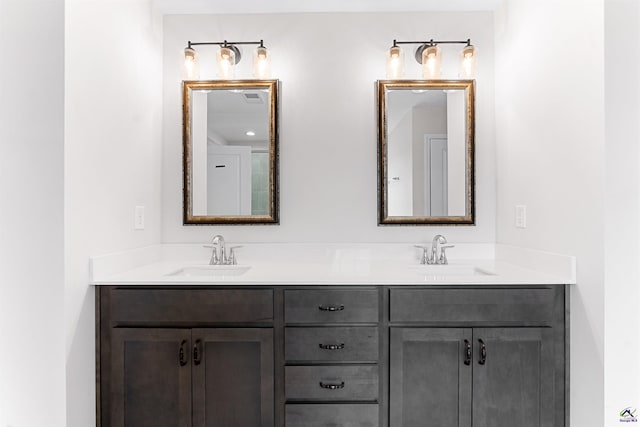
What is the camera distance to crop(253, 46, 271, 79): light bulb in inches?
83.4

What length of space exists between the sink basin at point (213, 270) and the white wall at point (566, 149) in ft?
4.92

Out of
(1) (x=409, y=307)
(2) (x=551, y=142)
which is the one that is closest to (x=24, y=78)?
(1) (x=409, y=307)

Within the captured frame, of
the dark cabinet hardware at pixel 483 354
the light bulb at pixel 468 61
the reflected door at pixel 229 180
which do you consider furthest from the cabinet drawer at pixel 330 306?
the light bulb at pixel 468 61

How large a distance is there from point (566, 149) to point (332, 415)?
1.51 metres

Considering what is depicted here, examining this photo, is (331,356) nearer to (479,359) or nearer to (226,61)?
(479,359)

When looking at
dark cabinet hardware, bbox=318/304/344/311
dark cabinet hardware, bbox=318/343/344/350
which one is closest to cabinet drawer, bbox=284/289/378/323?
dark cabinet hardware, bbox=318/304/344/311

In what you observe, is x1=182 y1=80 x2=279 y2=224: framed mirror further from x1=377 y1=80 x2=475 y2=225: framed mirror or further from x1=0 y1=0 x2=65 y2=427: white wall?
x1=0 y1=0 x2=65 y2=427: white wall

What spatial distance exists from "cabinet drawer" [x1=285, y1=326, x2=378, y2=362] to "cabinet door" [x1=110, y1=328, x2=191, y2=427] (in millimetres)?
459

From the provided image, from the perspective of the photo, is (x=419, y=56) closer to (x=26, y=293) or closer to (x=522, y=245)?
(x=522, y=245)

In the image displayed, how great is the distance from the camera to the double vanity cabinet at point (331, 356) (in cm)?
159

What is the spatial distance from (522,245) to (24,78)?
2180 mm

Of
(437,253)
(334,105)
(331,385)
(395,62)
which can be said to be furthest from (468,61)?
(331,385)

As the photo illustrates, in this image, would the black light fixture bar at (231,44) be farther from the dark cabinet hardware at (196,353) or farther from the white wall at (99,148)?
the dark cabinet hardware at (196,353)

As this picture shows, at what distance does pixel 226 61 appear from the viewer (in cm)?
212
